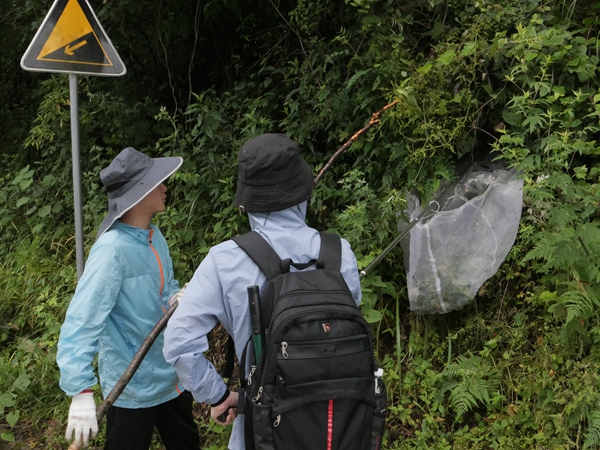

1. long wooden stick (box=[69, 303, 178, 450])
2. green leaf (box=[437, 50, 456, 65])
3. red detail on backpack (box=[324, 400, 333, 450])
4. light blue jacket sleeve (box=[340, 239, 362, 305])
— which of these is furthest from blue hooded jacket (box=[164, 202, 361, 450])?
green leaf (box=[437, 50, 456, 65])

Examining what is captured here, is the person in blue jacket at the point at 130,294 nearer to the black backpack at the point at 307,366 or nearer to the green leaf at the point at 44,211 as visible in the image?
the black backpack at the point at 307,366

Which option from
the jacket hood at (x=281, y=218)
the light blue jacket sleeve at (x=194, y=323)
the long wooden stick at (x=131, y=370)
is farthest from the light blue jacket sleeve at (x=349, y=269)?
the long wooden stick at (x=131, y=370)

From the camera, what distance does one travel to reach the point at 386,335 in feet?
13.6

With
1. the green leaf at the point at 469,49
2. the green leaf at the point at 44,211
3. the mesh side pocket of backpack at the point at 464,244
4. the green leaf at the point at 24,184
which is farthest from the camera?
the green leaf at the point at 44,211

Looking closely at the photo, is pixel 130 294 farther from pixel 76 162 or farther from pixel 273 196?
pixel 76 162

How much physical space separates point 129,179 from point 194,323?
1.02 metres

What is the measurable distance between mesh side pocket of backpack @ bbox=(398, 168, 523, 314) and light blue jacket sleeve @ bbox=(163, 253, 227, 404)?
6.78 feet

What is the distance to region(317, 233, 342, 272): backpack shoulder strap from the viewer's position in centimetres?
205

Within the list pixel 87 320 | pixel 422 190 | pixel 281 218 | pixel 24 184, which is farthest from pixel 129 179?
pixel 24 184

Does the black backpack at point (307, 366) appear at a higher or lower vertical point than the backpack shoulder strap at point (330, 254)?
lower

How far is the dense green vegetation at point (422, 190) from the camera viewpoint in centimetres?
335

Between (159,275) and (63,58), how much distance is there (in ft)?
4.85

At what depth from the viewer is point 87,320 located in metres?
2.45

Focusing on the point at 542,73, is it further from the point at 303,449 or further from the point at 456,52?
the point at 303,449
